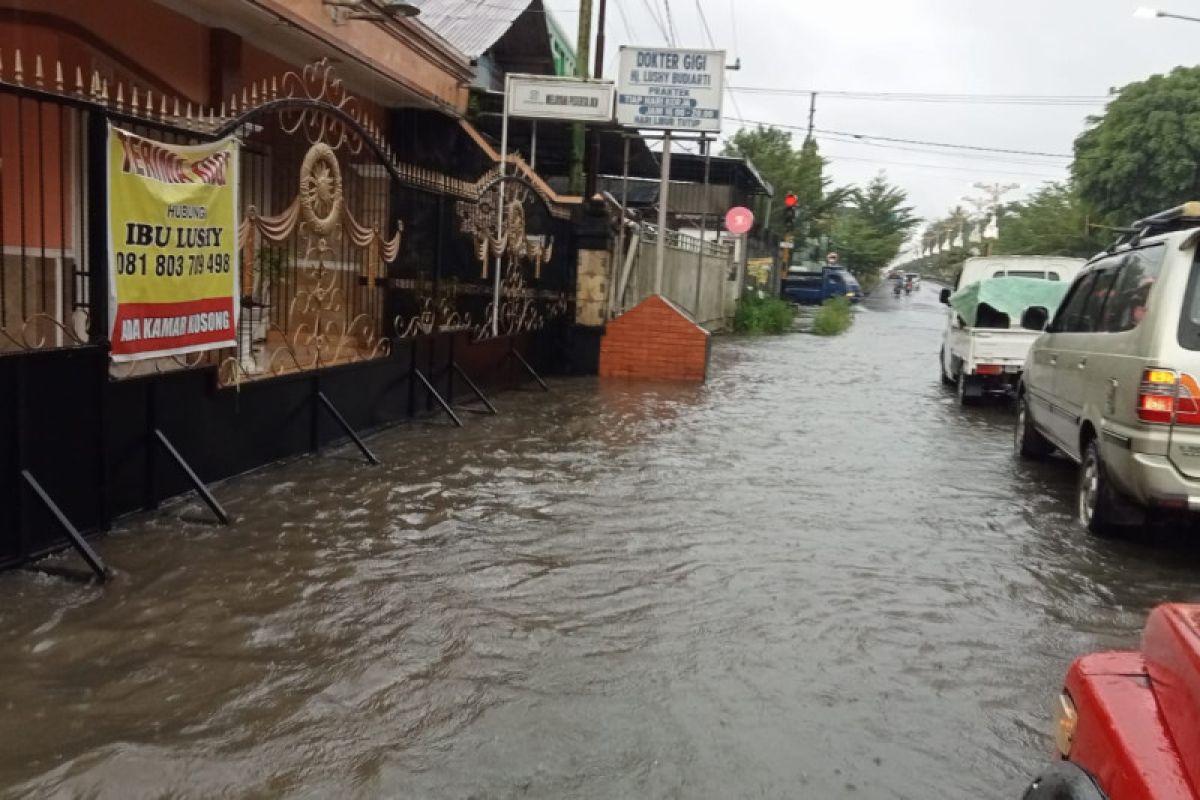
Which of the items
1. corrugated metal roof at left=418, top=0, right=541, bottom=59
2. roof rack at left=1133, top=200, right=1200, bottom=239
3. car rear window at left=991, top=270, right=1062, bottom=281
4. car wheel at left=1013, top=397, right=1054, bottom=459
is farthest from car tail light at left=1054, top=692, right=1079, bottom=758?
corrugated metal roof at left=418, top=0, right=541, bottom=59

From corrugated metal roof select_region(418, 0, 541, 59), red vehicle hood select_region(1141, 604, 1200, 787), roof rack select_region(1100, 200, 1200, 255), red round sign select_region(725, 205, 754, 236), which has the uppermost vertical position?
corrugated metal roof select_region(418, 0, 541, 59)

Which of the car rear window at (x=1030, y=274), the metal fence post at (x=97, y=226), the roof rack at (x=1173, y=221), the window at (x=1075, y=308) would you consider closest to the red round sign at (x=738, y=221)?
the car rear window at (x=1030, y=274)

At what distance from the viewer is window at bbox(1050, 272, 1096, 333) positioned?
8.09 meters

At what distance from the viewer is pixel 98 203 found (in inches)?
213

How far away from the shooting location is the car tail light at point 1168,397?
5867 millimetres

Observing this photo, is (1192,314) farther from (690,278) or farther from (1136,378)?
(690,278)

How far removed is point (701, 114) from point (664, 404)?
4876mm

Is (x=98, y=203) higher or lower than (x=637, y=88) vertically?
lower

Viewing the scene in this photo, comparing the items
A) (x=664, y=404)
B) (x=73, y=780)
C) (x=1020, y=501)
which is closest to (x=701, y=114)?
(x=664, y=404)

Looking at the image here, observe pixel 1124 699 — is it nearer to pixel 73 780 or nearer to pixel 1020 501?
pixel 73 780

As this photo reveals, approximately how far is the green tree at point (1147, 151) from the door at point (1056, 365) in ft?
84.9

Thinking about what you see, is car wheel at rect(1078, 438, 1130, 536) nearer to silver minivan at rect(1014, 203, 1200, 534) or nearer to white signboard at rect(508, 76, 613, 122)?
silver minivan at rect(1014, 203, 1200, 534)

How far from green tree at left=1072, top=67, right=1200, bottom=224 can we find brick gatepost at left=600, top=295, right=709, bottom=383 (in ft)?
75.2

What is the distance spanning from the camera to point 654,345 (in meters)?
14.9
